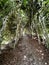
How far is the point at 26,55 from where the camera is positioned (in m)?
5.27

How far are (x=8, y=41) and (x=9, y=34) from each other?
0.51 meters

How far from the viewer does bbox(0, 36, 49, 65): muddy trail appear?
185 inches

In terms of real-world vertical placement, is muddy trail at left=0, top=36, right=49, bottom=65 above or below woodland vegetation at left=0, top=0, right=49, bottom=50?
below

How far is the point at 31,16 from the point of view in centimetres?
820

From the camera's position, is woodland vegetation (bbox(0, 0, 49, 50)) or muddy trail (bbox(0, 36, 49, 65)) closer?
muddy trail (bbox(0, 36, 49, 65))

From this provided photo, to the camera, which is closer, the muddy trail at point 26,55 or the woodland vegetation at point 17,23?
the muddy trail at point 26,55

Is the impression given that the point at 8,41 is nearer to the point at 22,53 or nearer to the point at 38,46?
the point at 22,53

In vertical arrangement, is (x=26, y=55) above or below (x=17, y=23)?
below

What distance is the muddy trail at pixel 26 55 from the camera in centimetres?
470

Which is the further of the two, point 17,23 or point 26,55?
point 17,23

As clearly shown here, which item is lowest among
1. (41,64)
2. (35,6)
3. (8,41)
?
(41,64)

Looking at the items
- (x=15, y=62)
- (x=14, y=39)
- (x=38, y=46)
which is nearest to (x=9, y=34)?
(x=14, y=39)

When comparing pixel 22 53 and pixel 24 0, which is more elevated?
pixel 24 0

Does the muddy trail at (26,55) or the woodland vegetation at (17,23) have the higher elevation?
the woodland vegetation at (17,23)
